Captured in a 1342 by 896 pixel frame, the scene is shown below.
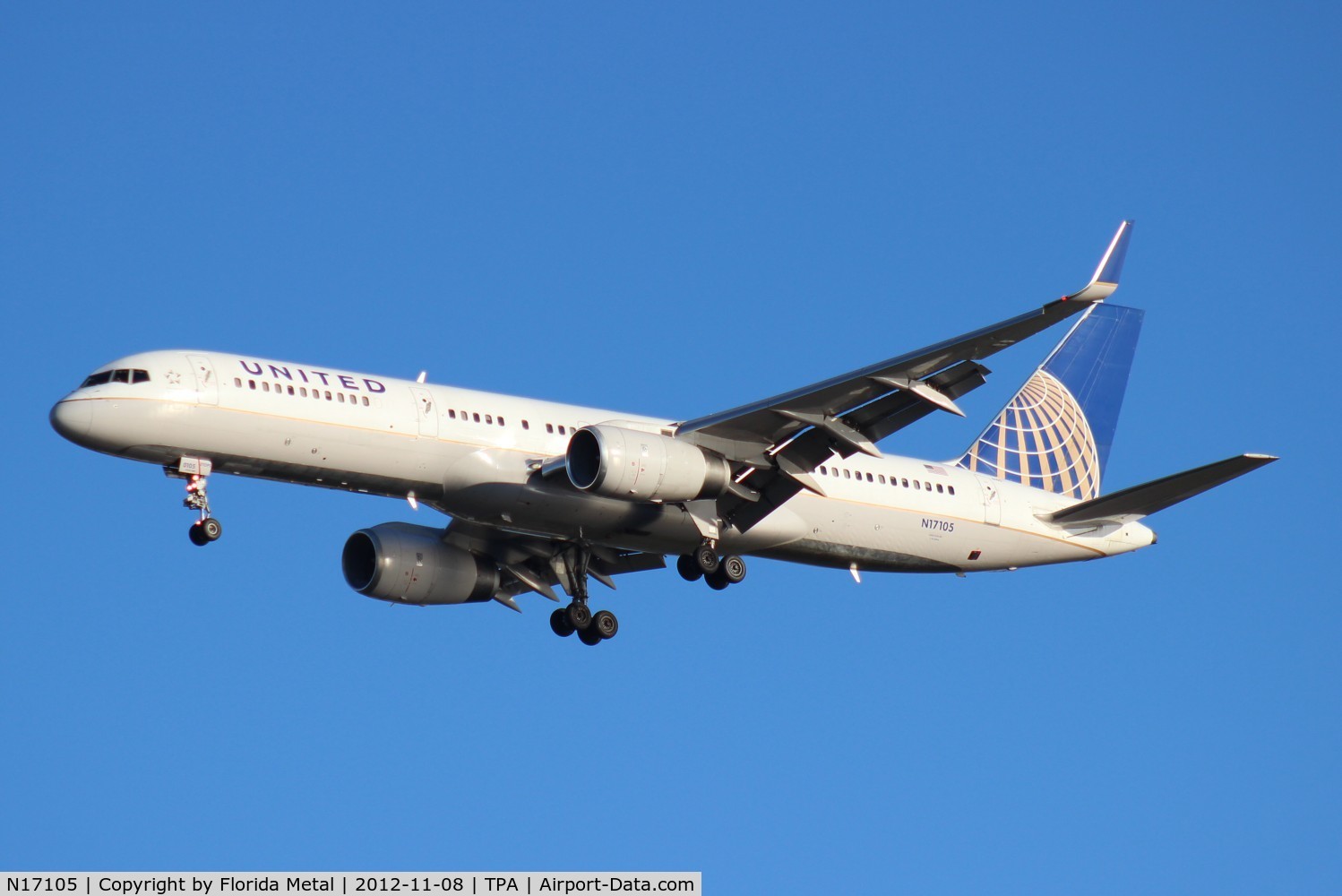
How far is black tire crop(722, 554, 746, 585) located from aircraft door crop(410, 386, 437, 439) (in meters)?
7.04

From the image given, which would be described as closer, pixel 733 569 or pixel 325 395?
pixel 325 395

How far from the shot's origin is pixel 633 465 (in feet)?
128

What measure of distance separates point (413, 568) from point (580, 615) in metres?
3.87

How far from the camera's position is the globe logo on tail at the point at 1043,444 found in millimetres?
48500

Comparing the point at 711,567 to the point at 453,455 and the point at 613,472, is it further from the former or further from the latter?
the point at 453,455

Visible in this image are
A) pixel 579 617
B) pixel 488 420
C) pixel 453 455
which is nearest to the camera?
pixel 453 455

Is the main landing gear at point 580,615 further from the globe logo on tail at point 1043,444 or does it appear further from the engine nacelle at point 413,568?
the globe logo on tail at point 1043,444

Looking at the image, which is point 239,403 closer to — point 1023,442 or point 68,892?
point 68,892

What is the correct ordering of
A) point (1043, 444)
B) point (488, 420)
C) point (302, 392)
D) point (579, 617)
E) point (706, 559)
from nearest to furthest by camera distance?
point (302, 392) < point (488, 420) < point (706, 559) < point (579, 617) < point (1043, 444)

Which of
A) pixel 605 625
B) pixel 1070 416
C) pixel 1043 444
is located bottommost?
pixel 605 625

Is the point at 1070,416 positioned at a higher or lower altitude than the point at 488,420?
higher

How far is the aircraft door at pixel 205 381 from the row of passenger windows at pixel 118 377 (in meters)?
0.94

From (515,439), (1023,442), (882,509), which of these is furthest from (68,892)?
(1023,442)

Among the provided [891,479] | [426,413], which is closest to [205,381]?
[426,413]
